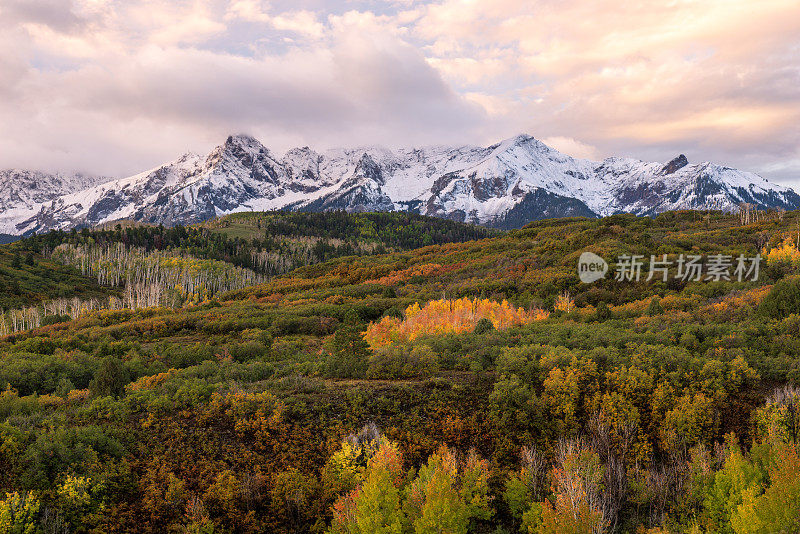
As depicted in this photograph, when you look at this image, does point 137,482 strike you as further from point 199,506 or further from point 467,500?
point 467,500

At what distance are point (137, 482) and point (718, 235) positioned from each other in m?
92.7

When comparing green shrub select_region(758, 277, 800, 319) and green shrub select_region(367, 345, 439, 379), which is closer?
green shrub select_region(367, 345, 439, 379)

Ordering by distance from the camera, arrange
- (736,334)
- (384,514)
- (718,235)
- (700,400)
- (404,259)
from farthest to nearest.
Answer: (404,259), (718,235), (736,334), (700,400), (384,514)

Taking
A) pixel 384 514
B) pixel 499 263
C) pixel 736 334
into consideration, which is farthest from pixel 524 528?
pixel 499 263

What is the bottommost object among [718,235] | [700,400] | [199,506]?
[199,506]

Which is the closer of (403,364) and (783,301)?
(403,364)

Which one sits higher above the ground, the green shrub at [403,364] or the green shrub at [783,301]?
the green shrub at [783,301]

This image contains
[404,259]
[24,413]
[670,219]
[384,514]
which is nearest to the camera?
[384,514]

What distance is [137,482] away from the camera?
51.9 ft

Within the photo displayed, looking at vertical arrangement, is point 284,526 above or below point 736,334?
below

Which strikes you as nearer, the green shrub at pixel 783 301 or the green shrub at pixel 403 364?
the green shrub at pixel 403 364

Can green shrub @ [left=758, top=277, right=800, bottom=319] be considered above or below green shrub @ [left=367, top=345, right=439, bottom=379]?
above

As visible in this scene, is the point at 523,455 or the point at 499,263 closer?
the point at 523,455

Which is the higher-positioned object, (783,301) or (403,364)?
(783,301)
